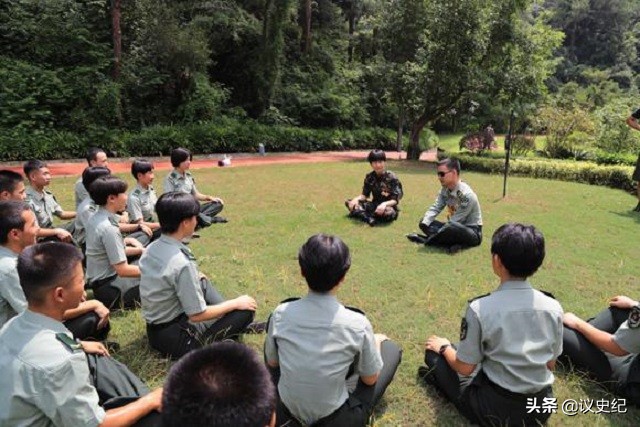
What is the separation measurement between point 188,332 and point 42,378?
1601 millimetres

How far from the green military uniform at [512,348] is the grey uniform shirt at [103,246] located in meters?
2.97

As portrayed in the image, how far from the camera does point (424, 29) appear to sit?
1806 centimetres

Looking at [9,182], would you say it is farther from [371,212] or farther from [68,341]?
[371,212]

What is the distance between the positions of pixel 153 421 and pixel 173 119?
20.6 m

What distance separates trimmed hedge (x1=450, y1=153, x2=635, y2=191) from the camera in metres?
13.0

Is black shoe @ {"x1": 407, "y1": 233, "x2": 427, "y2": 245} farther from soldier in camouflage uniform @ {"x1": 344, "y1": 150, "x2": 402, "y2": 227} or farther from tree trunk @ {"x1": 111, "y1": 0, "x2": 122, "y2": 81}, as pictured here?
tree trunk @ {"x1": 111, "y1": 0, "x2": 122, "y2": 81}

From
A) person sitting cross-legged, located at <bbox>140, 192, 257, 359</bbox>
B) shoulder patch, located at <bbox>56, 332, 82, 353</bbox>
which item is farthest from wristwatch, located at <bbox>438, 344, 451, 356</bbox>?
shoulder patch, located at <bbox>56, 332, 82, 353</bbox>

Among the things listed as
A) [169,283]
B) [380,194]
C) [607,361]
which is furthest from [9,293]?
[380,194]

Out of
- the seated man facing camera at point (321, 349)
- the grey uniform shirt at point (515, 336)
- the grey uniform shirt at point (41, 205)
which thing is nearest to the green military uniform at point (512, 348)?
the grey uniform shirt at point (515, 336)

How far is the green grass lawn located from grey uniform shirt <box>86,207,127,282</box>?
46cm

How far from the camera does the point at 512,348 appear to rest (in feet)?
8.64

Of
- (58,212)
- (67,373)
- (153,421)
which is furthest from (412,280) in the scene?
(58,212)

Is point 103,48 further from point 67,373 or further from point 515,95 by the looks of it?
point 67,373

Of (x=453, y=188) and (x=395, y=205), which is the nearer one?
(x=453, y=188)
